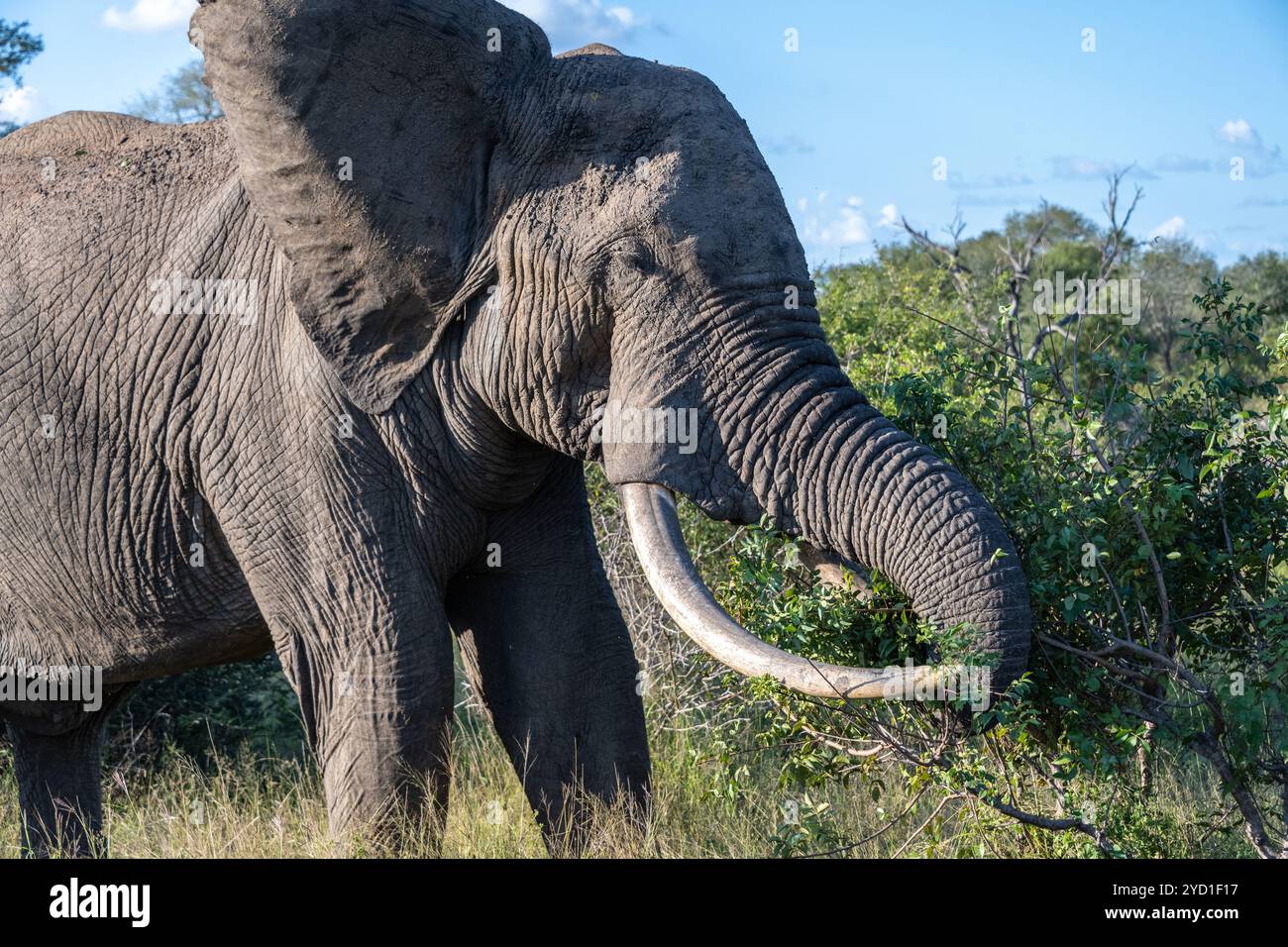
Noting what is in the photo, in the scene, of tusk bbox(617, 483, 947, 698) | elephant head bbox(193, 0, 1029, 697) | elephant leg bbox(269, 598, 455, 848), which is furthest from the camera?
elephant leg bbox(269, 598, 455, 848)

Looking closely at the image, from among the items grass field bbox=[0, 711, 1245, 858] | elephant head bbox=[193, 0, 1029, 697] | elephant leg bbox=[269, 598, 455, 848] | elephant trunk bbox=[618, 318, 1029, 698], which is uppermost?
elephant head bbox=[193, 0, 1029, 697]

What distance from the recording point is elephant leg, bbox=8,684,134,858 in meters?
6.31

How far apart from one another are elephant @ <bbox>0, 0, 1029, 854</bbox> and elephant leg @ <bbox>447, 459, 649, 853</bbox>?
1 centimetres

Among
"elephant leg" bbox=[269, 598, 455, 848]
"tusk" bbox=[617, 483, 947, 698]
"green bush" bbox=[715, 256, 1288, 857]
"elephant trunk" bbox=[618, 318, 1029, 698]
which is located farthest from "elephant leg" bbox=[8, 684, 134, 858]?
"elephant trunk" bbox=[618, 318, 1029, 698]

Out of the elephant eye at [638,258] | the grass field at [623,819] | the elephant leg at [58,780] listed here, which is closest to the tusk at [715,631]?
the elephant eye at [638,258]

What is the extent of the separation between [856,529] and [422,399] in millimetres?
1371

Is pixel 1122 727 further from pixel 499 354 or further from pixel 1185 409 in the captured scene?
pixel 499 354

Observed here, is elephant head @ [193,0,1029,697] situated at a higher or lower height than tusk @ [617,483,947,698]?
higher

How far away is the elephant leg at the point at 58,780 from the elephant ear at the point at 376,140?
94.6 inches

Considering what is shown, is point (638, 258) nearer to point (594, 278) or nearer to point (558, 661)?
point (594, 278)

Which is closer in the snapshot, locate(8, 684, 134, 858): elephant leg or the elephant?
the elephant

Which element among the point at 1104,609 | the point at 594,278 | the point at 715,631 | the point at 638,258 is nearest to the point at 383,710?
the point at 715,631

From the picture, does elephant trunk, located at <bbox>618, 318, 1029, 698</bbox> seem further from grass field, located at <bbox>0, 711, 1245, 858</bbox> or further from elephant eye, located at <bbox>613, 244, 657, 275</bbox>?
grass field, located at <bbox>0, 711, 1245, 858</bbox>

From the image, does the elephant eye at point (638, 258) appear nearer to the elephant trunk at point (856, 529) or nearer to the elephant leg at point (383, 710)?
the elephant trunk at point (856, 529)
